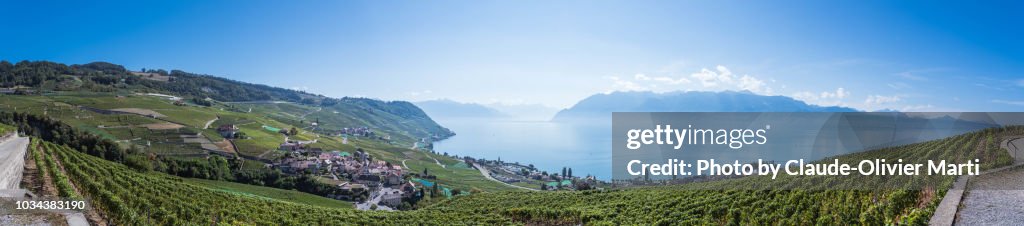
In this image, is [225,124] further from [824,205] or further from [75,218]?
[824,205]

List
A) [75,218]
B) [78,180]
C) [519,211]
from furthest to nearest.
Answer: [519,211] < [78,180] < [75,218]

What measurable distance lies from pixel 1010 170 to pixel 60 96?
109 m

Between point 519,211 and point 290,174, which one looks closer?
point 519,211

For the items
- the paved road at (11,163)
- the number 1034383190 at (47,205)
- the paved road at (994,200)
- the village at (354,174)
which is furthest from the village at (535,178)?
the number 1034383190 at (47,205)

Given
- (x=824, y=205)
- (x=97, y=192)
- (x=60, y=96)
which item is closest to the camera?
(x=824, y=205)

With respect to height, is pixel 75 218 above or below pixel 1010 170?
below

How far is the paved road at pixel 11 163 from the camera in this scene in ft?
43.8

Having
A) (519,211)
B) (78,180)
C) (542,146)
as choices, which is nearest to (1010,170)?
(519,211)

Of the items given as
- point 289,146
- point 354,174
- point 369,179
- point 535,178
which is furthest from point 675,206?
point 535,178

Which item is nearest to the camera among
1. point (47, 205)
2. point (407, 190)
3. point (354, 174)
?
point (47, 205)

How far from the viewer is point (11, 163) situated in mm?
14820

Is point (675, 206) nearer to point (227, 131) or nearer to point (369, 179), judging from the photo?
point (369, 179)

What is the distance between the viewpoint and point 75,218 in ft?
29.7

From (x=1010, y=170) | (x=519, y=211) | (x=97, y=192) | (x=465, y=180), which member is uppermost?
(x=1010, y=170)
